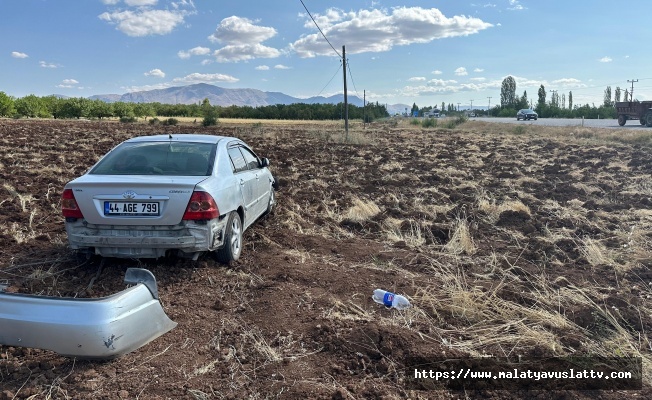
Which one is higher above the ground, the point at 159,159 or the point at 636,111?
the point at 636,111

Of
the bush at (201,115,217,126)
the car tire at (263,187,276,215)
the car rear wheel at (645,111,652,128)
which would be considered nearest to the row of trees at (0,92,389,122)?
the bush at (201,115,217,126)

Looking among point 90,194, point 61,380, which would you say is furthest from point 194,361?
point 90,194

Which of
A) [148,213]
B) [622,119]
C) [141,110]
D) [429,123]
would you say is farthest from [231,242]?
[141,110]

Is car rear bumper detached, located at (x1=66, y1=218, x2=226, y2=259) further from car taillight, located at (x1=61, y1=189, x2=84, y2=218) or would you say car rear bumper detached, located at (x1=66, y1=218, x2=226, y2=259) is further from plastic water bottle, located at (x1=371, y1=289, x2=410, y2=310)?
plastic water bottle, located at (x1=371, y1=289, x2=410, y2=310)

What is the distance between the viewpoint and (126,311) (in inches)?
125

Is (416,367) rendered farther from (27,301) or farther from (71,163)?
(71,163)

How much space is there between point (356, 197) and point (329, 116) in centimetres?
10374

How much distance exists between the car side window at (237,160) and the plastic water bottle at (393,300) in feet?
8.37

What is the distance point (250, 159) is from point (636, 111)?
1498 inches

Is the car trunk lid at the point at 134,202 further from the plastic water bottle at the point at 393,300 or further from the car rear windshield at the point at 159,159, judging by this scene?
the plastic water bottle at the point at 393,300

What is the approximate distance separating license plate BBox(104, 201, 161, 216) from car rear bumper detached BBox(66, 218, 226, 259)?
0.14 metres

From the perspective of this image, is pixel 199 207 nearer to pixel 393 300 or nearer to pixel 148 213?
pixel 148 213

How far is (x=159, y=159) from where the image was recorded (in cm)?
550

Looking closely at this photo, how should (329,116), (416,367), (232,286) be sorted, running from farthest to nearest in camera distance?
(329,116)
(232,286)
(416,367)
